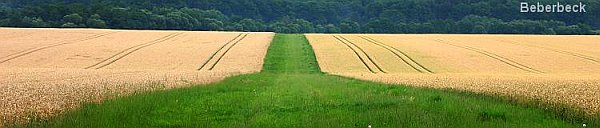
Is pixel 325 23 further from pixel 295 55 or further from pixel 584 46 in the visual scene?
pixel 295 55

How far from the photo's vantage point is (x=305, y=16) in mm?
139250

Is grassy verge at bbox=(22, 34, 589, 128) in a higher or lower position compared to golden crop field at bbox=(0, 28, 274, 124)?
higher

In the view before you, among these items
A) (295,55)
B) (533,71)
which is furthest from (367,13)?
(533,71)

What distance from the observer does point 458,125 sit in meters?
11.9

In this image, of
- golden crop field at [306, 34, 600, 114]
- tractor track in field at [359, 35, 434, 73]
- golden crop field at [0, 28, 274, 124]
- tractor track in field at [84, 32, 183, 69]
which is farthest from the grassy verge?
tractor track in field at [84, 32, 183, 69]

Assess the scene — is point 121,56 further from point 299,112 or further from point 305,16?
point 305,16

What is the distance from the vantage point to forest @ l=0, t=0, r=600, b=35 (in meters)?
108

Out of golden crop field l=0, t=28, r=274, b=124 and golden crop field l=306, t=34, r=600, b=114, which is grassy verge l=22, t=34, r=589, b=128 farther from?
golden crop field l=306, t=34, r=600, b=114

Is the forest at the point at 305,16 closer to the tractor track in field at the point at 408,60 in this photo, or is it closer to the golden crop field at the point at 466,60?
the golden crop field at the point at 466,60

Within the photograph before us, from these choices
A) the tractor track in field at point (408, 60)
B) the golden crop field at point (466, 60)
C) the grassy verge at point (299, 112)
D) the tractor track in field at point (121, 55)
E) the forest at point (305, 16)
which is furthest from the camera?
the forest at point (305, 16)

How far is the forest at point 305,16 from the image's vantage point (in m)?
108

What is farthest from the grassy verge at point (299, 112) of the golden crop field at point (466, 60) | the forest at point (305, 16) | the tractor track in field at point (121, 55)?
the forest at point (305, 16)

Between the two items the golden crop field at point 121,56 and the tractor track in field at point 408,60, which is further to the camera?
the tractor track in field at point 408,60

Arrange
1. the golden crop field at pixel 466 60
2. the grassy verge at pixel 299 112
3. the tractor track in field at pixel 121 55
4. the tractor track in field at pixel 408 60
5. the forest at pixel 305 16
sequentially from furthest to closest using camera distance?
the forest at pixel 305 16 < the tractor track in field at pixel 121 55 < the tractor track in field at pixel 408 60 < the golden crop field at pixel 466 60 < the grassy verge at pixel 299 112
